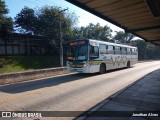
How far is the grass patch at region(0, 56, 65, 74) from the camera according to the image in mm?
24438

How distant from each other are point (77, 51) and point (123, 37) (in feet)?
191

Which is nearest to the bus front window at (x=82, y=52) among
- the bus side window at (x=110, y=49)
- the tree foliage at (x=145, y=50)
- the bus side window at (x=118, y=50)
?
the bus side window at (x=110, y=49)

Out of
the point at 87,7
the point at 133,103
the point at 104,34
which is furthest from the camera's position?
the point at 104,34

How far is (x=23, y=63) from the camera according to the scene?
27.8 m

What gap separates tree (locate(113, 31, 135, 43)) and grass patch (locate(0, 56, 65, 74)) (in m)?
42.0

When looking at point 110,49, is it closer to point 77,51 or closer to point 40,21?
point 77,51

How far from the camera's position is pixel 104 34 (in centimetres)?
5544

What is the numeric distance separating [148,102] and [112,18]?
3.81m

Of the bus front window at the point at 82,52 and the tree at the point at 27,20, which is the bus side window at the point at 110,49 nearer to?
the bus front window at the point at 82,52

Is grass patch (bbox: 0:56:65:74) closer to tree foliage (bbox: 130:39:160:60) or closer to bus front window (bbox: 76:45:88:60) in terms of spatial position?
bus front window (bbox: 76:45:88:60)

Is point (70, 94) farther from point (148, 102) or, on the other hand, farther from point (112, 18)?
point (112, 18)

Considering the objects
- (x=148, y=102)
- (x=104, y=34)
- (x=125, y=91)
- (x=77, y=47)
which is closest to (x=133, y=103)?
(x=148, y=102)

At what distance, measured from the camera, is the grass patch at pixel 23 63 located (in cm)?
2444

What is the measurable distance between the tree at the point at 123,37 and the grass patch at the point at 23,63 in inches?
1654
